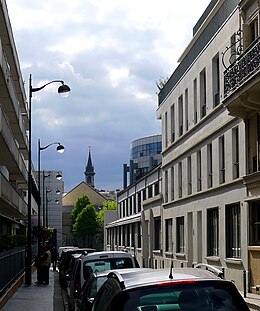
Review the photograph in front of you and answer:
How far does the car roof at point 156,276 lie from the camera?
678cm

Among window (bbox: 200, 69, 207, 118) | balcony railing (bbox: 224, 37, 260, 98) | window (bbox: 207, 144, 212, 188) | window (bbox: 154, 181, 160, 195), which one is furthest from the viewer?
window (bbox: 154, 181, 160, 195)

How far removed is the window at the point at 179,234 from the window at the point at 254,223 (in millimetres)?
14748

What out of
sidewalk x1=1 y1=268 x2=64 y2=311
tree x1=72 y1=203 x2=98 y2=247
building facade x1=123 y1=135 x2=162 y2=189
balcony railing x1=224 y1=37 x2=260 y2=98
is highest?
building facade x1=123 y1=135 x2=162 y2=189

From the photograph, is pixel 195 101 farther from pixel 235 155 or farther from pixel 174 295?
pixel 174 295

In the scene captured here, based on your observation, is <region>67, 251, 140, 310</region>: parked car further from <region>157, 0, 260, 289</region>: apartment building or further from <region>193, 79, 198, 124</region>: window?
<region>193, 79, 198, 124</region>: window

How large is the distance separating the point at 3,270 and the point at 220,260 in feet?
39.5

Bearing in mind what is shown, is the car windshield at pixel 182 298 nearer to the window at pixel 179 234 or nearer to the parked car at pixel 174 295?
the parked car at pixel 174 295

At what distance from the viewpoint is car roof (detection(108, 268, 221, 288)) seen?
6782 millimetres

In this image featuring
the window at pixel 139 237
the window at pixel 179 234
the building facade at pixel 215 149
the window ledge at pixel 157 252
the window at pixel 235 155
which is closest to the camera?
the building facade at pixel 215 149

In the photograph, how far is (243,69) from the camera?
26438 mm

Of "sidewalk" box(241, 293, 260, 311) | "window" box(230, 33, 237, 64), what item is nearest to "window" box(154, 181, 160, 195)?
"window" box(230, 33, 237, 64)

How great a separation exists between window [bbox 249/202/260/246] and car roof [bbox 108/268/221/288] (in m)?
20.7

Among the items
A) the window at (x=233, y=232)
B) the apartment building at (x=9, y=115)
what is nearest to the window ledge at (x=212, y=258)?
the window at (x=233, y=232)

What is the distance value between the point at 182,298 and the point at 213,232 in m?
28.6
